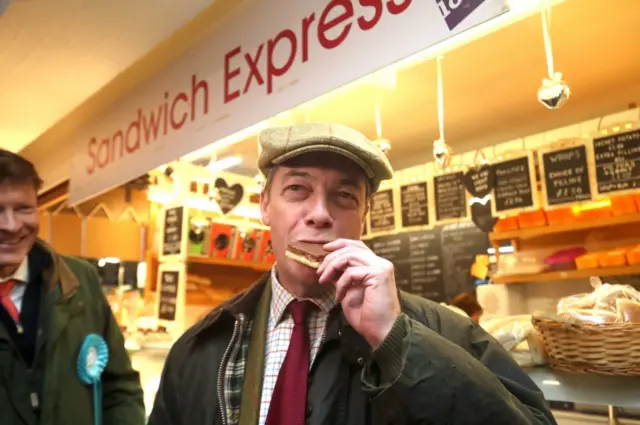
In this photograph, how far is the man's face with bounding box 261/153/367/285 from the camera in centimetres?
126

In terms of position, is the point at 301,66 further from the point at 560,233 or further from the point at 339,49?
the point at 560,233

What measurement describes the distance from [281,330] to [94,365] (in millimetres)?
1135

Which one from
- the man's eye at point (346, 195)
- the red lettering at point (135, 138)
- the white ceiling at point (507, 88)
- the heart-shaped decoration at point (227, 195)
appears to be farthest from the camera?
the heart-shaped decoration at point (227, 195)

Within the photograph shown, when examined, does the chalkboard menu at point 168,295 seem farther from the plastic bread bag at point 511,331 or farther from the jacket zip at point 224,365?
the jacket zip at point 224,365

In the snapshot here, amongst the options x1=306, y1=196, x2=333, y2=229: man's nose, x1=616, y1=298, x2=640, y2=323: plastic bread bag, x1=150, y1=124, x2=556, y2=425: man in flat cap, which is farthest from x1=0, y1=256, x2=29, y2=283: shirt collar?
x1=616, y1=298, x2=640, y2=323: plastic bread bag

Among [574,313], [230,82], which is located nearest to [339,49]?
[230,82]

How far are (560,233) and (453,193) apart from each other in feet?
3.23

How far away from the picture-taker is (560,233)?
482cm

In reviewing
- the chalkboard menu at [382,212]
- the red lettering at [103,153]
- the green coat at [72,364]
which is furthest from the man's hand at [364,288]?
the chalkboard menu at [382,212]

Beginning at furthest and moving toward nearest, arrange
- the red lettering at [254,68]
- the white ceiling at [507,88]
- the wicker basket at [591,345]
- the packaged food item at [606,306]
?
the white ceiling at [507,88] < the red lettering at [254,68] < the packaged food item at [606,306] < the wicker basket at [591,345]

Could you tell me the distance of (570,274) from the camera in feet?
14.0

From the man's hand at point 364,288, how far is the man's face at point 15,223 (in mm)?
1437

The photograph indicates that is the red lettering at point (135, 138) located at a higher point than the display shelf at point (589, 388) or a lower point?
higher

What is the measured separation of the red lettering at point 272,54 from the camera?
7.82 ft
